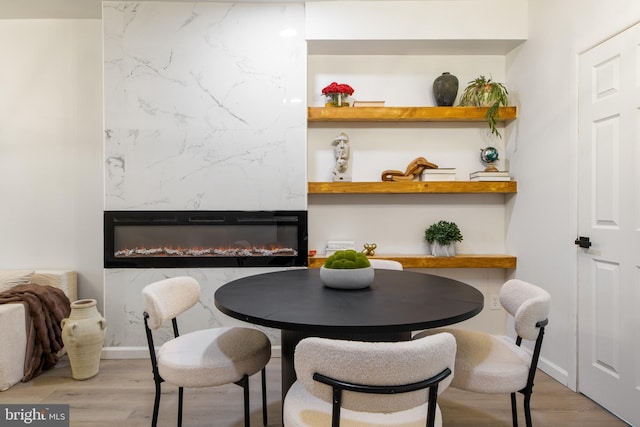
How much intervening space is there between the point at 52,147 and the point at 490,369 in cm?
366

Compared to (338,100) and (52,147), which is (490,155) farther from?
(52,147)

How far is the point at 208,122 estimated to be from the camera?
3010mm

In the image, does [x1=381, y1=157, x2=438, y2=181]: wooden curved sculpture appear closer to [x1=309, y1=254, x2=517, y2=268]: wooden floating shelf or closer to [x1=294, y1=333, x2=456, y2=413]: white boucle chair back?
[x1=309, y1=254, x2=517, y2=268]: wooden floating shelf

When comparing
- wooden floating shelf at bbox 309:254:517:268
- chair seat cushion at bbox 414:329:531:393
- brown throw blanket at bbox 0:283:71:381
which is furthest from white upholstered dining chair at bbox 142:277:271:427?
brown throw blanket at bbox 0:283:71:381

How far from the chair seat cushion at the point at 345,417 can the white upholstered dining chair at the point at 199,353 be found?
0.41 meters

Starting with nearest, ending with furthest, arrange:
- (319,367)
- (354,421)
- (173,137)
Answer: (319,367), (354,421), (173,137)

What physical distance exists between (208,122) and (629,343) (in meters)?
3.02

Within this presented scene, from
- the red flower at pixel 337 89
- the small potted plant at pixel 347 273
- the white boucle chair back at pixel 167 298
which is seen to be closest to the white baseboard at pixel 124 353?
the white boucle chair back at pixel 167 298

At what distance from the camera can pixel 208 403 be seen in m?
2.28

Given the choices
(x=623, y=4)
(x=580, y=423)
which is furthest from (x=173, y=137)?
(x=580, y=423)

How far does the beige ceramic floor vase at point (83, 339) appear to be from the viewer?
258 cm

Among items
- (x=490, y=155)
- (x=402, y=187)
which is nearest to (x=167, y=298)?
(x=402, y=187)

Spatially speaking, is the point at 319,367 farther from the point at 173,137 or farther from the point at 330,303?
the point at 173,137

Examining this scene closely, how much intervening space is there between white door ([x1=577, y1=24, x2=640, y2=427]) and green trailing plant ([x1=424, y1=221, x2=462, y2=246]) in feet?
2.92
